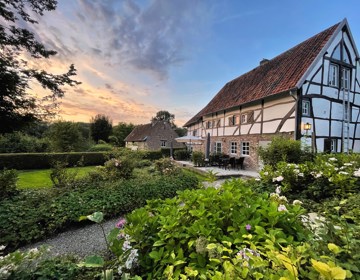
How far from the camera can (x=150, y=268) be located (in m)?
1.72

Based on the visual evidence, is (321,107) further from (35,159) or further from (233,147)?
(35,159)

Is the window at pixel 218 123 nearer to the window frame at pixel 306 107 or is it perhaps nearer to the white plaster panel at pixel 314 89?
the window frame at pixel 306 107

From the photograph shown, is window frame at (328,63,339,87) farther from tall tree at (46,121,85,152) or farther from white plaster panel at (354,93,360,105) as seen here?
tall tree at (46,121,85,152)

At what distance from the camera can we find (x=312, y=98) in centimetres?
1029

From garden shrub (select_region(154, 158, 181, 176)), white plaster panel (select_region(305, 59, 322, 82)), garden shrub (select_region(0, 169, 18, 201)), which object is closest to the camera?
garden shrub (select_region(0, 169, 18, 201))

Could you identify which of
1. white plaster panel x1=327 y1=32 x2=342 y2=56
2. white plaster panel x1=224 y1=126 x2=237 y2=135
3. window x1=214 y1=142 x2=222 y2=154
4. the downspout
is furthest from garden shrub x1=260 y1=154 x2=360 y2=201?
window x1=214 y1=142 x2=222 y2=154

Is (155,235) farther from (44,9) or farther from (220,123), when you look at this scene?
(220,123)

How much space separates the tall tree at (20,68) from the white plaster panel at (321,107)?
1226cm

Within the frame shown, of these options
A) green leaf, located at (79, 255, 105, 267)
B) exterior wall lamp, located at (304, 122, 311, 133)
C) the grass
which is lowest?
the grass

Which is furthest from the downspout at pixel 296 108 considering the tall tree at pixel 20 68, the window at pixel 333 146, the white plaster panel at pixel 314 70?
the tall tree at pixel 20 68

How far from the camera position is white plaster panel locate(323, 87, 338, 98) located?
35.3ft

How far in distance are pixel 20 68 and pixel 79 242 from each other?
21.3 ft

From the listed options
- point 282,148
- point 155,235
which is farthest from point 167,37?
point 155,235

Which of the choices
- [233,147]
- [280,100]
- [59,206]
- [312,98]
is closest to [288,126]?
[280,100]
